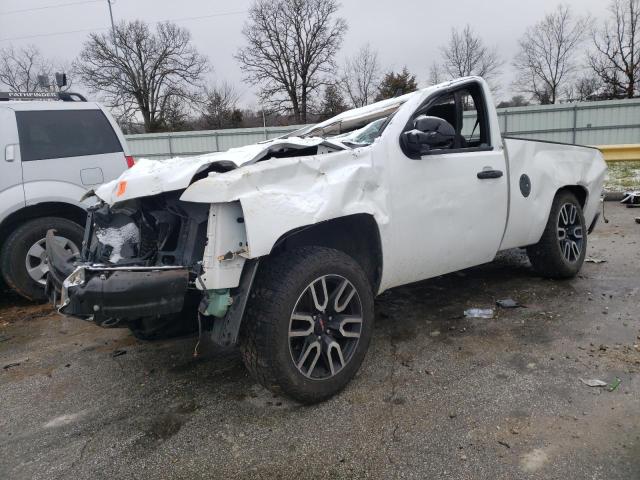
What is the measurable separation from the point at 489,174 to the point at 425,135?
2.80ft

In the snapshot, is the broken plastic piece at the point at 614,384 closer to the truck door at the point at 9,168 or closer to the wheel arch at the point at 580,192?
the wheel arch at the point at 580,192

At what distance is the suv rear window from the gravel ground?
2.01 m

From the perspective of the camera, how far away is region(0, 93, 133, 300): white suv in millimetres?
4727

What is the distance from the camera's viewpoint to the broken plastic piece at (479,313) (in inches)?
154

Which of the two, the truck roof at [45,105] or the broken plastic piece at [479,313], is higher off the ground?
the truck roof at [45,105]

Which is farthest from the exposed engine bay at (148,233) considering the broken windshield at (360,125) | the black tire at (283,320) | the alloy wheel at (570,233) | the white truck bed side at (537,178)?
the alloy wheel at (570,233)

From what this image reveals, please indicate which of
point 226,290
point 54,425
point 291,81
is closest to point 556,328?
point 226,290

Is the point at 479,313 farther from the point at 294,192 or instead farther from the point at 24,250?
the point at 24,250

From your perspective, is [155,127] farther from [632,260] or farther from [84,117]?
[632,260]

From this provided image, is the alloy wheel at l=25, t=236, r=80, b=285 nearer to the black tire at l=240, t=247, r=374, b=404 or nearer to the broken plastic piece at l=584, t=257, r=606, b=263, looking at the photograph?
the black tire at l=240, t=247, r=374, b=404

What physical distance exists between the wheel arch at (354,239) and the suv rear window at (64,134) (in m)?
3.56

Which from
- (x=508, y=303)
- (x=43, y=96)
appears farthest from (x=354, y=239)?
(x=43, y=96)

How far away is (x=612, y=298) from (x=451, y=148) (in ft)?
6.83

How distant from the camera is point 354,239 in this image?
308 cm
